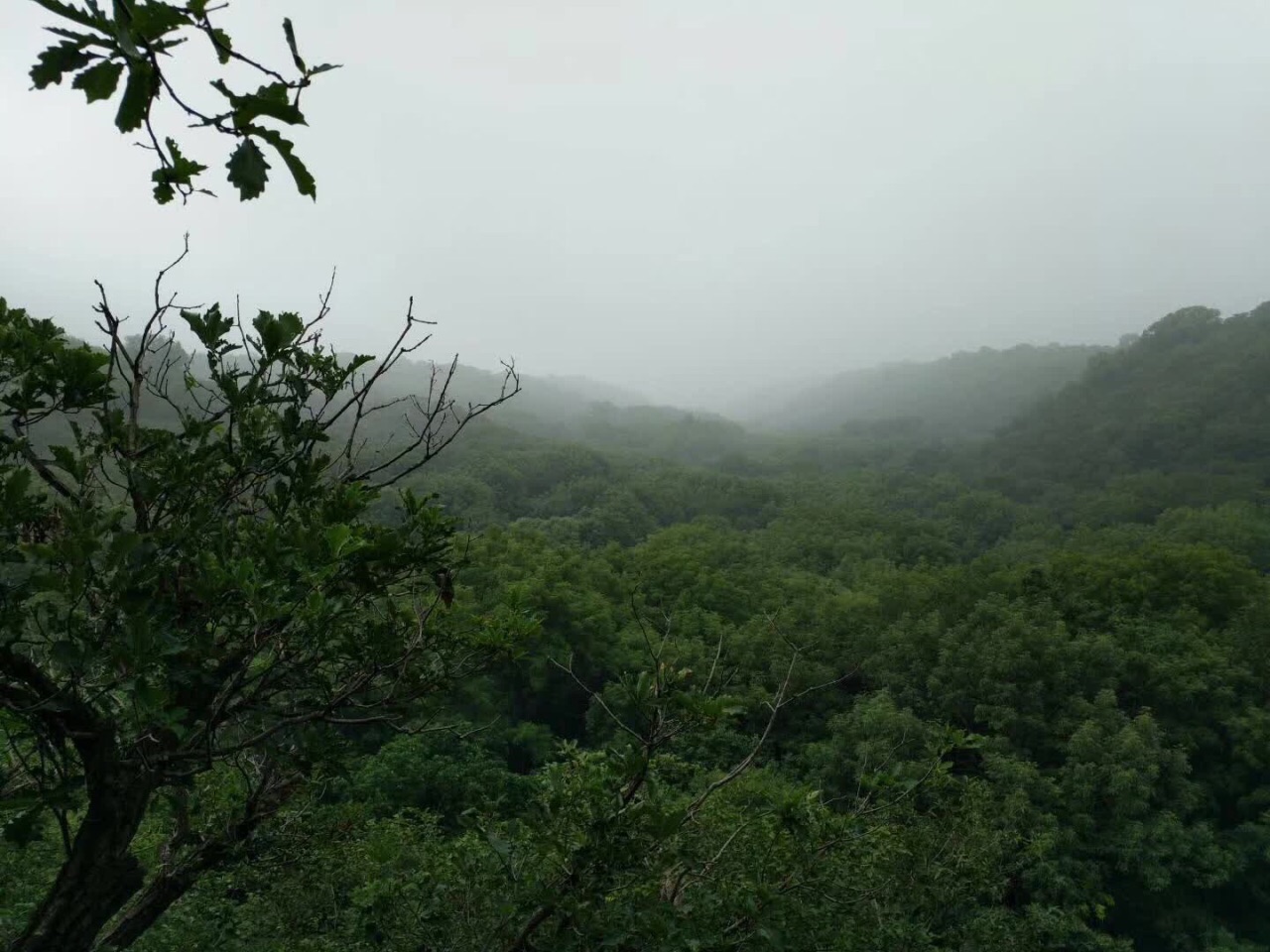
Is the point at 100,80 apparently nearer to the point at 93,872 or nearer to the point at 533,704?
the point at 93,872

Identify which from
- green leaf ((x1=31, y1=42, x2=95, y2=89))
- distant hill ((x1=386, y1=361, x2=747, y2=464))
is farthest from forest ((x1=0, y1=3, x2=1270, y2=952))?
distant hill ((x1=386, y1=361, x2=747, y2=464))

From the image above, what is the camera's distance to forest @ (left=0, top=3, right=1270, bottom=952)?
207cm

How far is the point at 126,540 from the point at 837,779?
47.6 ft

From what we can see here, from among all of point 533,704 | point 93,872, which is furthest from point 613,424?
point 93,872

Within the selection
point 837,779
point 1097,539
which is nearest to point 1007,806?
point 837,779

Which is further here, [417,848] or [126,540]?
[417,848]

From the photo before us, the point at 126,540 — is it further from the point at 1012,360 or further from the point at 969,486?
the point at 1012,360

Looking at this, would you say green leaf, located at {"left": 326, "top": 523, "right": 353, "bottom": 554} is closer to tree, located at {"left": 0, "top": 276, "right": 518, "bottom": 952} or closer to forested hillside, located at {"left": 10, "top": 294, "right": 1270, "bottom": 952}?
tree, located at {"left": 0, "top": 276, "right": 518, "bottom": 952}

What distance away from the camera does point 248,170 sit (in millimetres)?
1187

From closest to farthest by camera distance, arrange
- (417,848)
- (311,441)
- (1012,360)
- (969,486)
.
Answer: (311,441) → (417,848) → (969,486) → (1012,360)

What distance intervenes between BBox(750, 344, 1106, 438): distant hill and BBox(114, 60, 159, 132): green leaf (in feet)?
299

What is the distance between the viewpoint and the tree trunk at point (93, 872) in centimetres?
221

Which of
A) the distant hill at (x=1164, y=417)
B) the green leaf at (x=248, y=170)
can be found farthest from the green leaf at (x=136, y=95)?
the distant hill at (x=1164, y=417)

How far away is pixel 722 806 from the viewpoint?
7039mm
